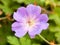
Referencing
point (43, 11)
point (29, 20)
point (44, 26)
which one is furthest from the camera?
point (43, 11)

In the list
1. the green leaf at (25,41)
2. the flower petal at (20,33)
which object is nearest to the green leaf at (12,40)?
the green leaf at (25,41)

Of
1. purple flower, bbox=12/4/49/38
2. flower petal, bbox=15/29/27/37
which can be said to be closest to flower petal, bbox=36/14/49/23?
purple flower, bbox=12/4/49/38

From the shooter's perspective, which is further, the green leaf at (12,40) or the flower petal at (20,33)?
the green leaf at (12,40)

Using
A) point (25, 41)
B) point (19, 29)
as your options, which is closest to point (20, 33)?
point (19, 29)

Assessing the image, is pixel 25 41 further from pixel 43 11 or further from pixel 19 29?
pixel 43 11

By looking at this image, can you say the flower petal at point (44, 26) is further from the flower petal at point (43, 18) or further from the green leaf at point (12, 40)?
the green leaf at point (12, 40)

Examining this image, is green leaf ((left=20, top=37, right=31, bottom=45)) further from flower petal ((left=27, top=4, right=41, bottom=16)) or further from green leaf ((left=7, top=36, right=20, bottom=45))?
flower petal ((left=27, top=4, right=41, bottom=16))
